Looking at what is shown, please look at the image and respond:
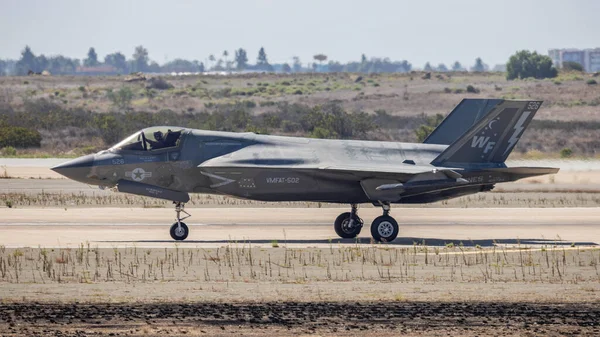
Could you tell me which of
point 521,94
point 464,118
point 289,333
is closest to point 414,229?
point 464,118

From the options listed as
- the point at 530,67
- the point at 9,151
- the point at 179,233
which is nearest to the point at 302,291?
the point at 179,233

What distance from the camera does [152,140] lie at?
27.0 m

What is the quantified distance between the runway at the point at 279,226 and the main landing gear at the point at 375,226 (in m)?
0.34

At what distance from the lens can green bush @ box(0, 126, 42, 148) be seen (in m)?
64.8

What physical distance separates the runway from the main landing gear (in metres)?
0.34

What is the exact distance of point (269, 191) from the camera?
26.9m

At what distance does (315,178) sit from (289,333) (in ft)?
40.6

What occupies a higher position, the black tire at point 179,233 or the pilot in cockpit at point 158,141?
the pilot in cockpit at point 158,141

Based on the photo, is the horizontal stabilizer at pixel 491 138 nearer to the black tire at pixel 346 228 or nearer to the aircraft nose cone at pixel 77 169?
the black tire at pixel 346 228

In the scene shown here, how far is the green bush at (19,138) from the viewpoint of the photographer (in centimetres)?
6481

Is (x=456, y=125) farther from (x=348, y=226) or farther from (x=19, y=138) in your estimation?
(x=19, y=138)

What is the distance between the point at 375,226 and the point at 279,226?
4195 millimetres

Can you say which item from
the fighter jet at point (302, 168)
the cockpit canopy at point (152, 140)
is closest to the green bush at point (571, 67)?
the fighter jet at point (302, 168)

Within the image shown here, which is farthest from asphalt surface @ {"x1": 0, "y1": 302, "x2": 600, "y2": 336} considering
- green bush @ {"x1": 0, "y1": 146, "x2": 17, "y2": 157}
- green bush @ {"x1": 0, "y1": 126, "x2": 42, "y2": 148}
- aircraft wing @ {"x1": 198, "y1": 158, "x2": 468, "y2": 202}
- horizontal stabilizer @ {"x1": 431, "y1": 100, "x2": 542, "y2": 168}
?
green bush @ {"x1": 0, "y1": 126, "x2": 42, "y2": 148}
